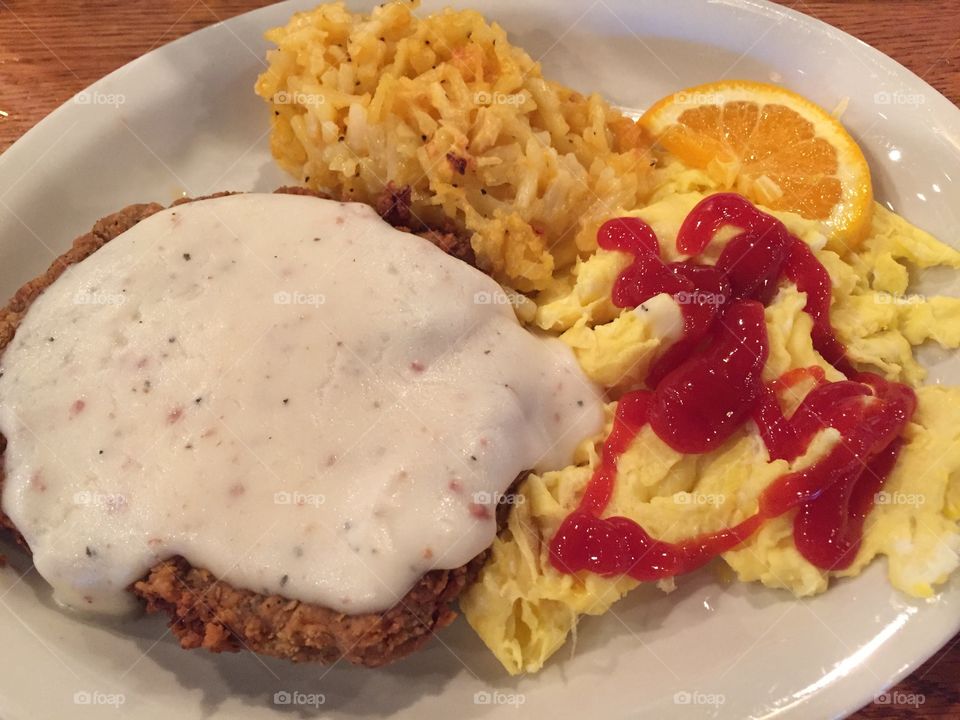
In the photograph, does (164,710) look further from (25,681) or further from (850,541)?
(850,541)

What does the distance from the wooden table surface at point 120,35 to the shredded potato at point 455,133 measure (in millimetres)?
1111

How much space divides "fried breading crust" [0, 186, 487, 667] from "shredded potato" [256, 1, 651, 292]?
1241 mm

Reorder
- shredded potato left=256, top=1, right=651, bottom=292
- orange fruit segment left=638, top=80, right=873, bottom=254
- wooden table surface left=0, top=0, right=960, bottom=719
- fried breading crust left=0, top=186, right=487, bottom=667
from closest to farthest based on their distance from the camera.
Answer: fried breading crust left=0, top=186, right=487, bottom=667, shredded potato left=256, top=1, right=651, bottom=292, orange fruit segment left=638, top=80, right=873, bottom=254, wooden table surface left=0, top=0, right=960, bottom=719

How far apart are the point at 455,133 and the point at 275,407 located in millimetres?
1178

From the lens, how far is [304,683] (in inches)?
95.0

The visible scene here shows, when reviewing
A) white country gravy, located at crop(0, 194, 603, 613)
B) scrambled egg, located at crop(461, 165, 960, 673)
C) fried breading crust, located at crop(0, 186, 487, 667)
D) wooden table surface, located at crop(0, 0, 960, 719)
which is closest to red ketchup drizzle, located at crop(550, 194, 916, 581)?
scrambled egg, located at crop(461, 165, 960, 673)

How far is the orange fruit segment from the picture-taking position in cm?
297

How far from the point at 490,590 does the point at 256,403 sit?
920 millimetres

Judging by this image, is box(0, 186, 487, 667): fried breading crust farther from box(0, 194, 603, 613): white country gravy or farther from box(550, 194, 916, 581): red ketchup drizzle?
box(550, 194, 916, 581): red ketchup drizzle

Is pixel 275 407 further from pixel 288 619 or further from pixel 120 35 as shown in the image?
pixel 120 35

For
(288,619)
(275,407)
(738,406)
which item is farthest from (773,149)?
(288,619)

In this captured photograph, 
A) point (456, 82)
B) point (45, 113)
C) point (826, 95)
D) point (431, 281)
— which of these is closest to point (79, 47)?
point (45, 113)

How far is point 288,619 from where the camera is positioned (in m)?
2.18

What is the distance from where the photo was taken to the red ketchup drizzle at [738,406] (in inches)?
92.6
